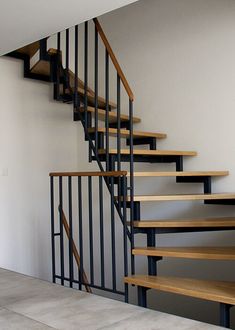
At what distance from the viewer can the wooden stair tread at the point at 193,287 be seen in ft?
8.25

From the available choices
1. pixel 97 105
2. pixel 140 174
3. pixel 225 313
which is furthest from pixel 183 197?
pixel 97 105

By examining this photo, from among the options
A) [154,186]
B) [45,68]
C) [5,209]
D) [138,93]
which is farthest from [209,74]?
[5,209]

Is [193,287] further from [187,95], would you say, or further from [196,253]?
[187,95]

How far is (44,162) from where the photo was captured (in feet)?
15.8

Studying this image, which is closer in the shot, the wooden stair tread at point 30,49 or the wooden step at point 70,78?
the wooden step at point 70,78

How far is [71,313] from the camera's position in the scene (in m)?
2.59

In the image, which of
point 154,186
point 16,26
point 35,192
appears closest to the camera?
point 16,26

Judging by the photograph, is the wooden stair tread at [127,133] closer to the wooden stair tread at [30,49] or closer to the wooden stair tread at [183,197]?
the wooden stair tread at [183,197]

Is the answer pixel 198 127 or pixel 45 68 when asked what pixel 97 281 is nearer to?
pixel 198 127

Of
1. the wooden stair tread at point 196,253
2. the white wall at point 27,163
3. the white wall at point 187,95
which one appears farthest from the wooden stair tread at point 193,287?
the white wall at point 27,163

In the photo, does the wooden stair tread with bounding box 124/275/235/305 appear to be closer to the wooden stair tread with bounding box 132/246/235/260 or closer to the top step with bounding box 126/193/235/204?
the wooden stair tread with bounding box 132/246/235/260

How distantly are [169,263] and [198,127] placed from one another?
4.54ft

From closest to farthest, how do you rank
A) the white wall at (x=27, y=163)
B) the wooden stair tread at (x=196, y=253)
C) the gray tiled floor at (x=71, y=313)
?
the gray tiled floor at (x=71, y=313), the wooden stair tread at (x=196, y=253), the white wall at (x=27, y=163)

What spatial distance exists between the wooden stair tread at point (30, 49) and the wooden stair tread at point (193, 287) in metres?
2.55
